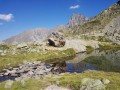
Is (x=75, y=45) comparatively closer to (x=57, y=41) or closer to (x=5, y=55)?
(x=57, y=41)

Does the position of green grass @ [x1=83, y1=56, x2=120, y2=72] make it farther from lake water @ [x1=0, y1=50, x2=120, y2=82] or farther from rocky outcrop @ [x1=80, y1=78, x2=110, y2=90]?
rocky outcrop @ [x1=80, y1=78, x2=110, y2=90]

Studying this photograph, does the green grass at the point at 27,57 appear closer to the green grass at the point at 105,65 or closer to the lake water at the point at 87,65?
the lake water at the point at 87,65

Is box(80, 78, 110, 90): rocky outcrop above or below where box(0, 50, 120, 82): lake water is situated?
above

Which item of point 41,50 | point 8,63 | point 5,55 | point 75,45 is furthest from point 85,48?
point 8,63

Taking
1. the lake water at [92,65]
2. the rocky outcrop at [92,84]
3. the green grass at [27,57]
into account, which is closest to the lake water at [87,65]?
the lake water at [92,65]

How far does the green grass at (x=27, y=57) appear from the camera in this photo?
121m

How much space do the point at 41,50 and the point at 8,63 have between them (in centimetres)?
4523

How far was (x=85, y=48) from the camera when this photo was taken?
18575cm

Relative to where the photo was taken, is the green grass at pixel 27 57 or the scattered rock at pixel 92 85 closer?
the scattered rock at pixel 92 85

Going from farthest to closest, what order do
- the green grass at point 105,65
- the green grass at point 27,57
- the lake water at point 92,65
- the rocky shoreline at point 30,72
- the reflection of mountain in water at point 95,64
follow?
the green grass at point 27,57
the reflection of mountain in water at point 95,64
the lake water at point 92,65
the green grass at point 105,65
the rocky shoreline at point 30,72

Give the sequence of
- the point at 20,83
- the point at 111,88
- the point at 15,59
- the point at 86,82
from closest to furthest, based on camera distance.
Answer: the point at 111,88, the point at 86,82, the point at 20,83, the point at 15,59

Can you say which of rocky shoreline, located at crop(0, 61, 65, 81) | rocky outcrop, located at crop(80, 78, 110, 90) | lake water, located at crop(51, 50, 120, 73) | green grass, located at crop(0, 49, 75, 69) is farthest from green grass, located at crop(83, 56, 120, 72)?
rocky outcrop, located at crop(80, 78, 110, 90)

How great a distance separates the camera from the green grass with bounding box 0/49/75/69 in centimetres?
12072

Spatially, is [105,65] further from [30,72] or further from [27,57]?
[27,57]
